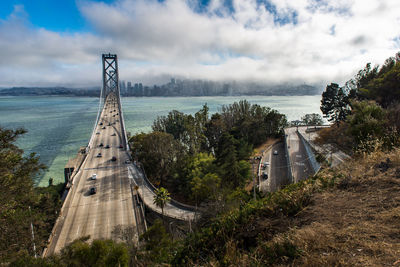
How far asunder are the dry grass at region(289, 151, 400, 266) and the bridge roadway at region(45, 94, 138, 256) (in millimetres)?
10595

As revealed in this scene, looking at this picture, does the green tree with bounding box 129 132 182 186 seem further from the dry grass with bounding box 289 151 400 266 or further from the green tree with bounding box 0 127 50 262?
the dry grass with bounding box 289 151 400 266

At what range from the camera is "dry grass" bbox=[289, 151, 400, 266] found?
191 cm

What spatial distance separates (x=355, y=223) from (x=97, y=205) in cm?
1527

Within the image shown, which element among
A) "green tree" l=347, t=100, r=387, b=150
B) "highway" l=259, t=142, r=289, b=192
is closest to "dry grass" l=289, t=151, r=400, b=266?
"green tree" l=347, t=100, r=387, b=150

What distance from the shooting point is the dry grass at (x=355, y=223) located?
75.0 inches

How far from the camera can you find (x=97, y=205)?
14188 millimetres

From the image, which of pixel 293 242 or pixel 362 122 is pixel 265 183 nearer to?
pixel 362 122

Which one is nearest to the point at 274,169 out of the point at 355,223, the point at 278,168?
the point at 278,168

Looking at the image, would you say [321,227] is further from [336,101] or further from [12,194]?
[336,101]

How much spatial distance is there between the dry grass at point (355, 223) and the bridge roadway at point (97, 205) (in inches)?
417

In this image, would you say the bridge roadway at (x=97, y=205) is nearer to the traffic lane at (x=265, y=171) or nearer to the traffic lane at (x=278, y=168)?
the traffic lane at (x=265, y=171)

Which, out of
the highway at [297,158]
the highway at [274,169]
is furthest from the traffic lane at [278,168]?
the highway at [297,158]

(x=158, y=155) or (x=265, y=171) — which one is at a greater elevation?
(x=158, y=155)

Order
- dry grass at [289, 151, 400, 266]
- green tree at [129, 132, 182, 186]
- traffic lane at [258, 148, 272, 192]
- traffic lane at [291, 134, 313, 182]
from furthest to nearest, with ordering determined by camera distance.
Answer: green tree at [129, 132, 182, 186]
traffic lane at [258, 148, 272, 192]
traffic lane at [291, 134, 313, 182]
dry grass at [289, 151, 400, 266]
